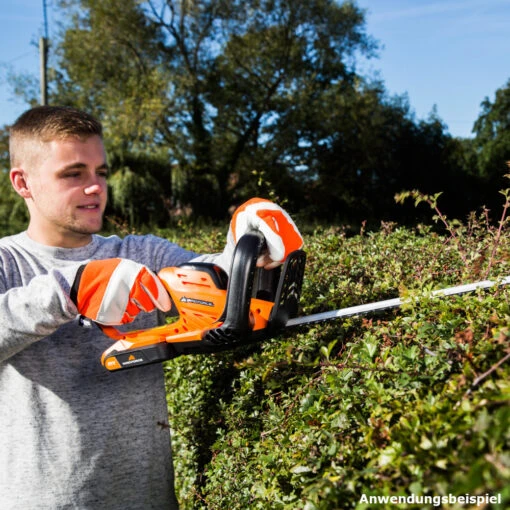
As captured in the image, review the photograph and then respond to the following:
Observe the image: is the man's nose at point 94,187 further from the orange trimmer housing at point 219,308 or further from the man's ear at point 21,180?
the orange trimmer housing at point 219,308

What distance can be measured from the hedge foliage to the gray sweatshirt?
12.3 inches

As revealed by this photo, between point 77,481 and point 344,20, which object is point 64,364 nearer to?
point 77,481

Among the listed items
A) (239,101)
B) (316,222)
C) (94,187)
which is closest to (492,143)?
(239,101)

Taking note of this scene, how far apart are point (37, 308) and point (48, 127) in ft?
2.66

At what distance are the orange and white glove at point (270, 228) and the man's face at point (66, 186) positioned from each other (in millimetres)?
650

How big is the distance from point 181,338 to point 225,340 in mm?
210

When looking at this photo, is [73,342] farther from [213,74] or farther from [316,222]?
[213,74]

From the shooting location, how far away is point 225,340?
177 centimetres

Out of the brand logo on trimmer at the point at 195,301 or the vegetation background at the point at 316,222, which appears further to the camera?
the brand logo on trimmer at the point at 195,301

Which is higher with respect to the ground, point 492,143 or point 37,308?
point 492,143

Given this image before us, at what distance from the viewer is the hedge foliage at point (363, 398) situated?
3.58ft

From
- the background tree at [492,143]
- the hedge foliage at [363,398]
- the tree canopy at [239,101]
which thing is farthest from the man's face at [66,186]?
the background tree at [492,143]

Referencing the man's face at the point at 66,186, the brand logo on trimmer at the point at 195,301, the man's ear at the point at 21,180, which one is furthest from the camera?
the man's ear at the point at 21,180

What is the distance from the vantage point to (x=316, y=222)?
16.5 m
